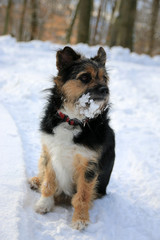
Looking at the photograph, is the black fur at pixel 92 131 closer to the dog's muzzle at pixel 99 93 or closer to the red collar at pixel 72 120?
the red collar at pixel 72 120

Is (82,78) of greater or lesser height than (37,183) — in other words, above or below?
above

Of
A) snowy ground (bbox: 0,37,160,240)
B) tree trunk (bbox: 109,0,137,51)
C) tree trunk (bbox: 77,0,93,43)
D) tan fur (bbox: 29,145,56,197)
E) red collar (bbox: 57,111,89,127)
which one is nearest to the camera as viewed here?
snowy ground (bbox: 0,37,160,240)

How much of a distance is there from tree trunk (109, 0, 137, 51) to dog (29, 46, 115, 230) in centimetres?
1213

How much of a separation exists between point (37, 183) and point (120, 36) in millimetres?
12934

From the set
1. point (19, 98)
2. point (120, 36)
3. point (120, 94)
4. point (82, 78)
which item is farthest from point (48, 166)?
point (120, 36)

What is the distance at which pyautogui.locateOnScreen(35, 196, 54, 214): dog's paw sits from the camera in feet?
9.93

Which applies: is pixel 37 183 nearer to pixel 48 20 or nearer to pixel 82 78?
pixel 82 78

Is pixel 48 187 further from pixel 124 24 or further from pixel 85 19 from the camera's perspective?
pixel 85 19

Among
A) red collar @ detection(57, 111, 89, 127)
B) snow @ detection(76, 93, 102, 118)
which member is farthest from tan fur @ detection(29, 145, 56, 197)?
snow @ detection(76, 93, 102, 118)

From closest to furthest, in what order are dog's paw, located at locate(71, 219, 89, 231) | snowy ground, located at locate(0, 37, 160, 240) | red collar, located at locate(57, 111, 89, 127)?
1. snowy ground, located at locate(0, 37, 160, 240)
2. dog's paw, located at locate(71, 219, 89, 231)
3. red collar, located at locate(57, 111, 89, 127)

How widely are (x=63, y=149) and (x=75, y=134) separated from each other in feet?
0.79

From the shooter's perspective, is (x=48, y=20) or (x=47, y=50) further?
(x=48, y=20)

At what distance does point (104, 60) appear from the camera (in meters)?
3.60

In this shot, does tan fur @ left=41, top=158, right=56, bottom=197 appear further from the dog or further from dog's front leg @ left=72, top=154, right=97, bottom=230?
dog's front leg @ left=72, top=154, right=97, bottom=230
